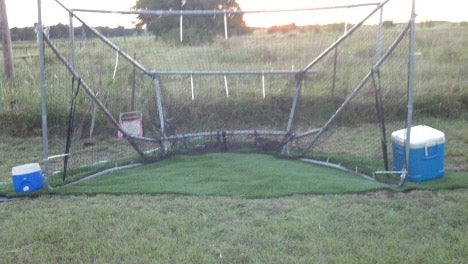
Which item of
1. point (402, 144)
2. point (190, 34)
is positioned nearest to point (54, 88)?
point (190, 34)

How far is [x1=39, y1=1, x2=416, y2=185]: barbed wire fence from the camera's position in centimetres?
725

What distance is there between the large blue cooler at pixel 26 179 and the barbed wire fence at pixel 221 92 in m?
0.42

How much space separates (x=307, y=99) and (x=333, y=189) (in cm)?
362

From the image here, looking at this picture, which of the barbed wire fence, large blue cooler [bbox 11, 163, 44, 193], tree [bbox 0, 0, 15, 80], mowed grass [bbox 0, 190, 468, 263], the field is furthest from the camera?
tree [bbox 0, 0, 15, 80]

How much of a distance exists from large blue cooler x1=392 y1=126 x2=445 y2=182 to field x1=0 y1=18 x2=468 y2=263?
0.18 m

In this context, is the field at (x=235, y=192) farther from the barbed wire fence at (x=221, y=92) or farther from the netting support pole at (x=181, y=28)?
the netting support pole at (x=181, y=28)

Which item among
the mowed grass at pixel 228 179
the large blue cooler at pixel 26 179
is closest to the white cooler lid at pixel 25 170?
the large blue cooler at pixel 26 179

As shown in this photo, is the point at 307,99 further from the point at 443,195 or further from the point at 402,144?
the point at 443,195

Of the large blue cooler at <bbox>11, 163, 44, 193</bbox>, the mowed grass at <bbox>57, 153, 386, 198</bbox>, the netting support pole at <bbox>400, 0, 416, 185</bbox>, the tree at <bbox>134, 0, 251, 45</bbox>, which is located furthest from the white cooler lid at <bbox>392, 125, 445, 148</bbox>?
the large blue cooler at <bbox>11, 163, 44, 193</bbox>

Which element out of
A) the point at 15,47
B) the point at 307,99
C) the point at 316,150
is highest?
the point at 15,47

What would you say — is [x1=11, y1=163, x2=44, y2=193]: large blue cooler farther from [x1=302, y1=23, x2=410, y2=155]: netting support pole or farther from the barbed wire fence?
[x1=302, y1=23, x2=410, y2=155]: netting support pole

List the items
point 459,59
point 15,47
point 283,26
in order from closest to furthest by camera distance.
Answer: point 283,26, point 459,59, point 15,47

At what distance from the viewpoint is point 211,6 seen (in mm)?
9664

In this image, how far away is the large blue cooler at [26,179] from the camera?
19.4 feet
